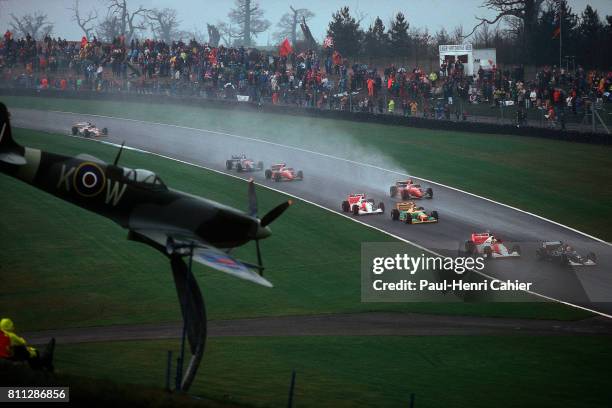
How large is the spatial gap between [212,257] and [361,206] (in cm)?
2651

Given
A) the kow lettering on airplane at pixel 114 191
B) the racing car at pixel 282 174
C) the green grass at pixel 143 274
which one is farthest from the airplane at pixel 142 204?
the racing car at pixel 282 174

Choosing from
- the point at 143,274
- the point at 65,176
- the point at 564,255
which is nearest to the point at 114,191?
the point at 65,176

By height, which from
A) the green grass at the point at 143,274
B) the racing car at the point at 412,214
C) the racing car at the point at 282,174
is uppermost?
the racing car at the point at 282,174

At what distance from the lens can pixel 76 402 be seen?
16.3m

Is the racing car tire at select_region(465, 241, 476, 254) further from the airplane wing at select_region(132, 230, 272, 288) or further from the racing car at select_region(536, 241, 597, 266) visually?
the airplane wing at select_region(132, 230, 272, 288)

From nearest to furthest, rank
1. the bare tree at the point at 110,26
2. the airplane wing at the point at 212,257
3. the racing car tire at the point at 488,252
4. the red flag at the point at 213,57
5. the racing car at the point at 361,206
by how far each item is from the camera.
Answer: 1. the airplane wing at the point at 212,257
2. the racing car tire at the point at 488,252
3. the racing car at the point at 361,206
4. the red flag at the point at 213,57
5. the bare tree at the point at 110,26

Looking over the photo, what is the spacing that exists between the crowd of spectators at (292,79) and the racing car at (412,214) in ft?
59.9

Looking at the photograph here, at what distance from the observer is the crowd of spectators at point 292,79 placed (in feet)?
197

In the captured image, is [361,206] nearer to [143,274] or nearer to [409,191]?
[409,191]

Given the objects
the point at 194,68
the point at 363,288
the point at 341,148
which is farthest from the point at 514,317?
the point at 194,68

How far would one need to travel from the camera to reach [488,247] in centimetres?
3662

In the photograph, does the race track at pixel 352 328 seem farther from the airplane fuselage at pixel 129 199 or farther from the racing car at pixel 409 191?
the racing car at pixel 409 191

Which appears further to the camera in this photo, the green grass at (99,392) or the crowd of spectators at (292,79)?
the crowd of spectators at (292,79)

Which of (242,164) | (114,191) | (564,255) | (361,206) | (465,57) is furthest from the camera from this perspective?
(465,57)
